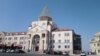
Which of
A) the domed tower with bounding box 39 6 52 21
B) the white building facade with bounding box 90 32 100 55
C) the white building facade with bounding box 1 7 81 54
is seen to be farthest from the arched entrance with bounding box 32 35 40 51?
the white building facade with bounding box 90 32 100 55

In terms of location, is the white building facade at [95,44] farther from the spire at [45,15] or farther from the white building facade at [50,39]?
the spire at [45,15]

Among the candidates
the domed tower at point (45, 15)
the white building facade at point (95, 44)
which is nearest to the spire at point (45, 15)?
the domed tower at point (45, 15)

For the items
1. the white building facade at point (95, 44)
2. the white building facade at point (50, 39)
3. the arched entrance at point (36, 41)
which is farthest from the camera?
the arched entrance at point (36, 41)

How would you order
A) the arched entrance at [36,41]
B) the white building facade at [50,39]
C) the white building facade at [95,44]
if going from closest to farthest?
the white building facade at [50,39], the white building facade at [95,44], the arched entrance at [36,41]

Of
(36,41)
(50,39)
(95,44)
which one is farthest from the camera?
(95,44)

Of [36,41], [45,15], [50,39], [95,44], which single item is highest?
[45,15]

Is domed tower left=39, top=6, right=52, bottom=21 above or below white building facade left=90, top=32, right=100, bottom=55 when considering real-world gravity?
above

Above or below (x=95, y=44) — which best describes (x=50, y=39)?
above

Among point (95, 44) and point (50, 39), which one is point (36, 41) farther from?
point (95, 44)

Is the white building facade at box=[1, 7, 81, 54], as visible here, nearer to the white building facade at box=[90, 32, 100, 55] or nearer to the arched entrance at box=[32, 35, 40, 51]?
the arched entrance at box=[32, 35, 40, 51]

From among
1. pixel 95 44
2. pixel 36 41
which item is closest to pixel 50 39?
pixel 36 41

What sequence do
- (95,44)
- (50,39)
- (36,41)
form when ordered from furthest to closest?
1. (95,44)
2. (36,41)
3. (50,39)

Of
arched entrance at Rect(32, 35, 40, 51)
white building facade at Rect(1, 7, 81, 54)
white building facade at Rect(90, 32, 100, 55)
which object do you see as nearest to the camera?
white building facade at Rect(1, 7, 81, 54)

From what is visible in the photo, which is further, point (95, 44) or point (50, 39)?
point (95, 44)
